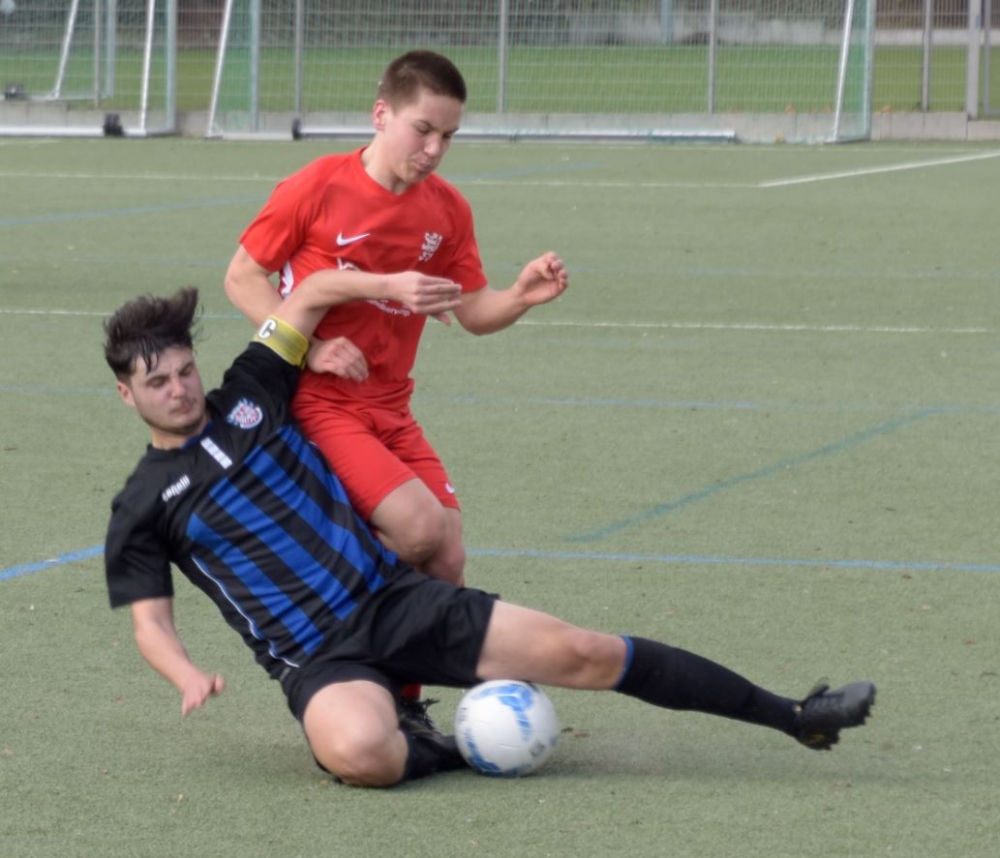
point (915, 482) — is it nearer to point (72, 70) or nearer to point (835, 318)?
point (835, 318)

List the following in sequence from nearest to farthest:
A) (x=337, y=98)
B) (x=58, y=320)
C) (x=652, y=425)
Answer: (x=652, y=425) < (x=58, y=320) < (x=337, y=98)

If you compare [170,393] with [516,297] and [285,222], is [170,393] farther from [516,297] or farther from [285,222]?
[516,297]

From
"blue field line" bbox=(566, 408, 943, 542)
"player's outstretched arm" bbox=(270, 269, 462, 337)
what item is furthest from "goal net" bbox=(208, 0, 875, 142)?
"player's outstretched arm" bbox=(270, 269, 462, 337)

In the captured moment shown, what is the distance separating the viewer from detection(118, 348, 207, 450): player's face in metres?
4.67

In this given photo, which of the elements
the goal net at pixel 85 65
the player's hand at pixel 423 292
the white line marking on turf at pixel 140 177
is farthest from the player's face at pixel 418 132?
the goal net at pixel 85 65

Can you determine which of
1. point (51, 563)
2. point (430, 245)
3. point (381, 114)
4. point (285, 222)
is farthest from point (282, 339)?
point (51, 563)

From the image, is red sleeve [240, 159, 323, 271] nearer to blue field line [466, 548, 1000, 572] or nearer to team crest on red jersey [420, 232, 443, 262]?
team crest on red jersey [420, 232, 443, 262]

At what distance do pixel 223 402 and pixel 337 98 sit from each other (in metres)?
23.3

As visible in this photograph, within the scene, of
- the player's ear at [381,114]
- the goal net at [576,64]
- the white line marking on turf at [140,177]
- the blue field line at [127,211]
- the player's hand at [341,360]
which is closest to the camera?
the player's hand at [341,360]

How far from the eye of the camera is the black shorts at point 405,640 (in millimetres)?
4707

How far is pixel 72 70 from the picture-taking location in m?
29.3

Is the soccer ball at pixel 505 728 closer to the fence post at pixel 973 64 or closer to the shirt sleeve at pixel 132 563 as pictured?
the shirt sleeve at pixel 132 563

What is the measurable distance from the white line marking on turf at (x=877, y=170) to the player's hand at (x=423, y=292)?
14.7 meters

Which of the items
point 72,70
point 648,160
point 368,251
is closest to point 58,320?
point 368,251
